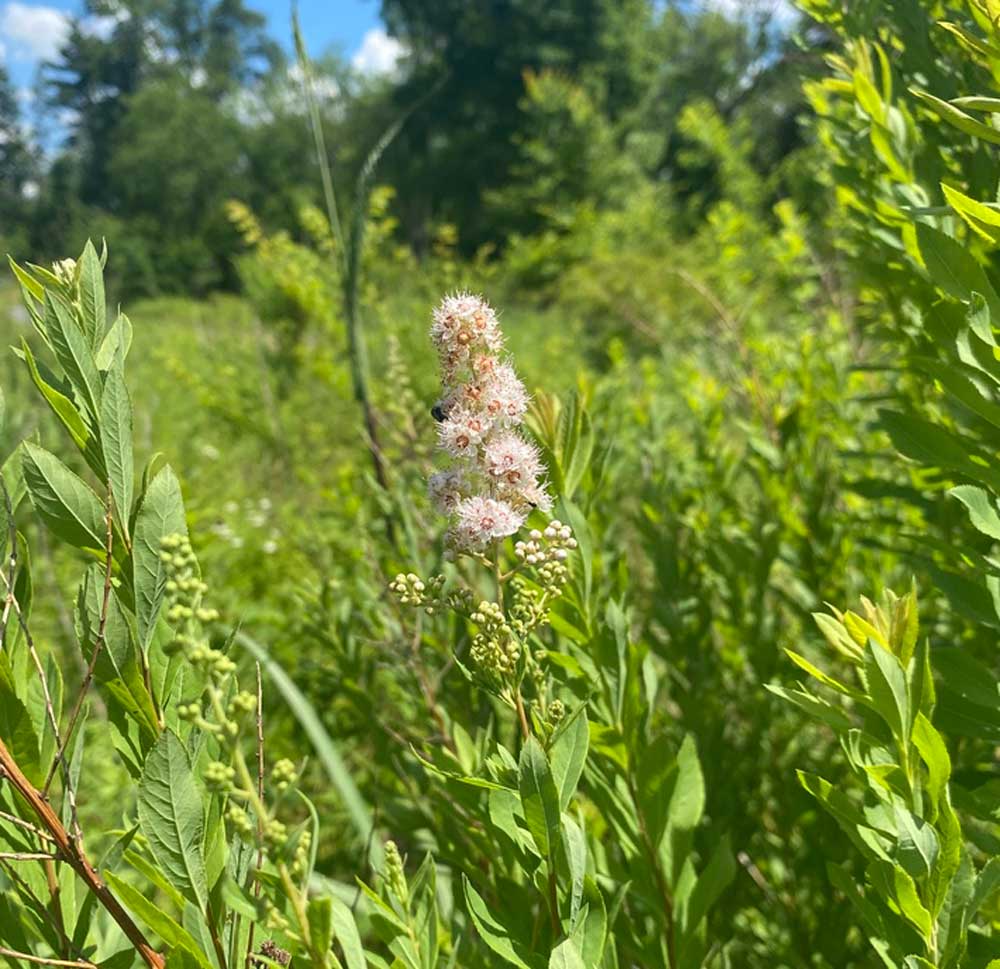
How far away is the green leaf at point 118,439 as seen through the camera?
566mm

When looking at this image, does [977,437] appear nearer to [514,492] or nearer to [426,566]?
[514,492]

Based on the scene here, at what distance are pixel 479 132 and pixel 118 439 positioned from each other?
25.1m

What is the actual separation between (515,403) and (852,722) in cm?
39

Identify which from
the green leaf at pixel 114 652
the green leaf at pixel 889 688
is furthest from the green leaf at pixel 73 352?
the green leaf at pixel 889 688

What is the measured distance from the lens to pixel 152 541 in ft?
1.90

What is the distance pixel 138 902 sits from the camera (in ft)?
1.67

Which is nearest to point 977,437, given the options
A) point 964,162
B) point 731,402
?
point 964,162

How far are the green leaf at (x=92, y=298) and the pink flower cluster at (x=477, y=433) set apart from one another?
0.24 meters

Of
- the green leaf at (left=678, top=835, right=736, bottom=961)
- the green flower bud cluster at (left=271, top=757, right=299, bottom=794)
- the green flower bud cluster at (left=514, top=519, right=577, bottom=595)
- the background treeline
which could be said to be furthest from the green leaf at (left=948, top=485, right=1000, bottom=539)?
the background treeline

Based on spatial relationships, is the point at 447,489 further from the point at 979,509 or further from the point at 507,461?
the point at 979,509

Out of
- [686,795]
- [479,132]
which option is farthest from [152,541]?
[479,132]

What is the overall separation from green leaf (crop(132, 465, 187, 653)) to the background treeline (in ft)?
48.0

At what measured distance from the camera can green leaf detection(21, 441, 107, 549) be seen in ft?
1.86

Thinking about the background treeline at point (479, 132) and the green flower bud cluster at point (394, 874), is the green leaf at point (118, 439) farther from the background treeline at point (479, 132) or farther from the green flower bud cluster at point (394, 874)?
the background treeline at point (479, 132)
